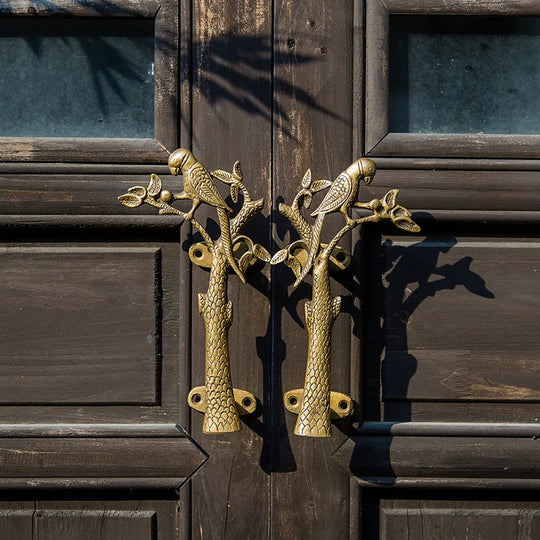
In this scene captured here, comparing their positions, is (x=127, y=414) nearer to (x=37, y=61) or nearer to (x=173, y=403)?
(x=173, y=403)

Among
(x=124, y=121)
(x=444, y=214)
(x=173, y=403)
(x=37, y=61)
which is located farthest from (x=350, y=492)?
(x=37, y=61)

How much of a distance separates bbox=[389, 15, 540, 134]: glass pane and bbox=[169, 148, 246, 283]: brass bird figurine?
0.28 m

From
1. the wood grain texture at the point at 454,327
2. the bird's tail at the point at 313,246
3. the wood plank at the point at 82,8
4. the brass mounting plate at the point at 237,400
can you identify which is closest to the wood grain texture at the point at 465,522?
the wood grain texture at the point at 454,327

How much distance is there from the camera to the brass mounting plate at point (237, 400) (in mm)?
1021

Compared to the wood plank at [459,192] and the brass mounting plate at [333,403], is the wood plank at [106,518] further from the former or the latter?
the wood plank at [459,192]

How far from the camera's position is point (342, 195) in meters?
0.97

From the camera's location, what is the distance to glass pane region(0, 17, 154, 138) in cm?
107

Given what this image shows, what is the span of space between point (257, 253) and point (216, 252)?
0.16ft

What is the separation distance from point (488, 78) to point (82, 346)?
62 centimetres

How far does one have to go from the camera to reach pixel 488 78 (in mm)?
1083

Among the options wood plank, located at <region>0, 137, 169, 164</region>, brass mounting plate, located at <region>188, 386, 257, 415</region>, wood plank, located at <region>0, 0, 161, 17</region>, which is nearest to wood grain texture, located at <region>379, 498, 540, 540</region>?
brass mounting plate, located at <region>188, 386, 257, 415</region>

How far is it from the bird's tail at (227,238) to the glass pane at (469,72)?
0.29m

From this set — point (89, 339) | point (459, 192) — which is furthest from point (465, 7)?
point (89, 339)

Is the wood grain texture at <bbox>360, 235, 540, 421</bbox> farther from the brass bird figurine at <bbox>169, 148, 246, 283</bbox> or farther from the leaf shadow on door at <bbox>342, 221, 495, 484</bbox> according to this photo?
the brass bird figurine at <bbox>169, 148, 246, 283</bbox>
